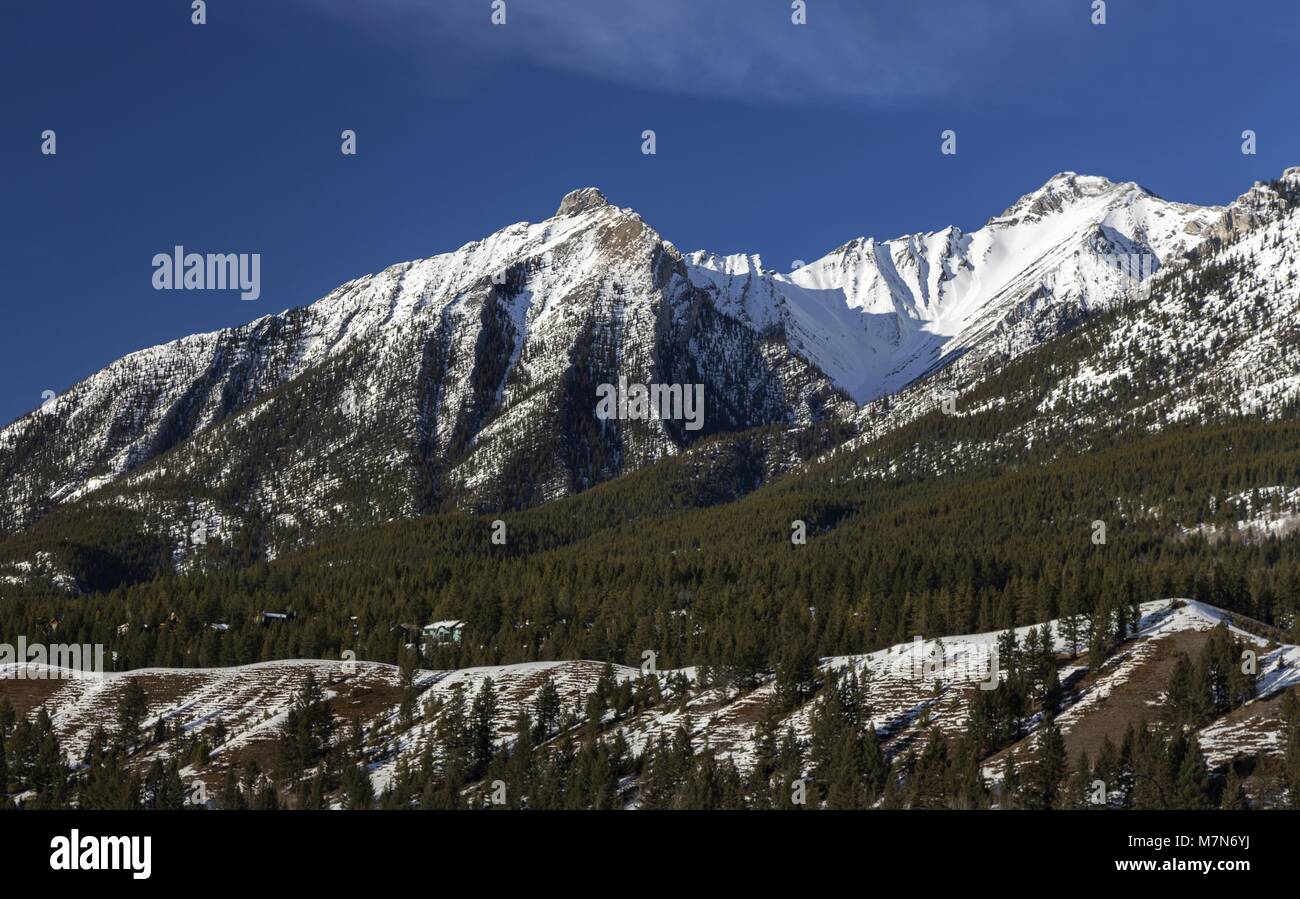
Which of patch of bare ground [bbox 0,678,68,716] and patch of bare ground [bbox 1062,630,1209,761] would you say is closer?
patch of bare ground [bbox 1062,630,1209,761]

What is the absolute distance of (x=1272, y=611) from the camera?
184 meters

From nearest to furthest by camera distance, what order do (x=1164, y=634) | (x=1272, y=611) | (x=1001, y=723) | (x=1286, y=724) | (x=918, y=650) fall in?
1. (x=1286, y=724)
2. (x=1001, y=723)
3. (x=1164, y=634)
4. (x=918, y=650)
5. (x=1272, y=611)

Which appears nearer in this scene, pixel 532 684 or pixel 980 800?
pixel 980 800

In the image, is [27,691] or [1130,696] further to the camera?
[27,691]

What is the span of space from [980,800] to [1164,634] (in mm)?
49450

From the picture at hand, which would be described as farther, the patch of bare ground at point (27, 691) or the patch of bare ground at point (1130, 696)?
the patch of bare ground at point (27, 691)

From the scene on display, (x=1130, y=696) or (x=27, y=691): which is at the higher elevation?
(x=27, y=691)

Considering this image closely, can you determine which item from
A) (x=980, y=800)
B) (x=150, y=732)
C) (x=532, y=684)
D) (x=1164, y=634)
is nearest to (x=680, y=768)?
(x=980, y=800)

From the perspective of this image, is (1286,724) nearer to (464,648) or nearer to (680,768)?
(680,768)
